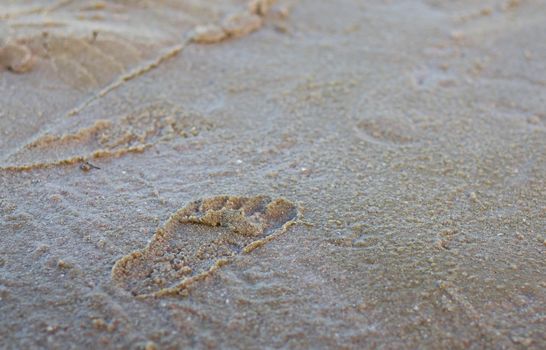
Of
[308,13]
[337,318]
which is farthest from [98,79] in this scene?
[337,318]

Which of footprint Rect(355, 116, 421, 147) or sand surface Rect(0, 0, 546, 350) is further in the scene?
footprint Rect(355, 116, 421, 147)

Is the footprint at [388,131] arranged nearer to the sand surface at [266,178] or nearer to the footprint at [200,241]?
the sand surface at [266,178]

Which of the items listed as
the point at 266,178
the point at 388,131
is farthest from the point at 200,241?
the point at 388,131

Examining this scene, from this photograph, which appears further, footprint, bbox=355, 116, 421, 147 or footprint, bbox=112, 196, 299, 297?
footprint, bbox=355, 116, 421, 147

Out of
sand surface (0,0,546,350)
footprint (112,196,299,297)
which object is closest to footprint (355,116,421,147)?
sand surface (0,0,546,350)

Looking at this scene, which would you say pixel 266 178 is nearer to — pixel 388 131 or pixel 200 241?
pixel 200 241

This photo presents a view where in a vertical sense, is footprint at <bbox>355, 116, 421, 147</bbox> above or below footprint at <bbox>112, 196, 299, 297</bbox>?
above

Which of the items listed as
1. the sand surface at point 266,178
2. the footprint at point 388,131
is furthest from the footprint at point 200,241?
the footprint at point 388,131

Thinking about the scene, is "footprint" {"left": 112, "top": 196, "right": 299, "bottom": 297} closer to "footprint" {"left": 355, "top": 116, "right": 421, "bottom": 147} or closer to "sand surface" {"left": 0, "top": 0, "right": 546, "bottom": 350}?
"sand surface" {"left": 0, "top": 0, "right": 546, "bottom": 350}
